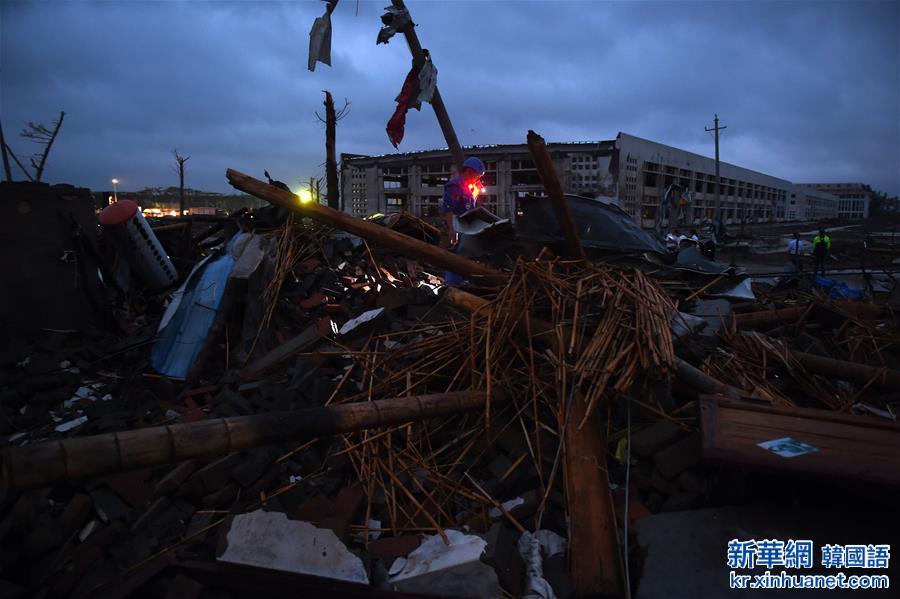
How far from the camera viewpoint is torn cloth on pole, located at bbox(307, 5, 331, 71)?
9.07 metres

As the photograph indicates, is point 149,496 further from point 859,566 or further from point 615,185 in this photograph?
point 615,185

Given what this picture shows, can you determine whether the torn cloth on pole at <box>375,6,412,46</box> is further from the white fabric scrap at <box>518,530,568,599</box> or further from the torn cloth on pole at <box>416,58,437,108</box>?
the white fabric scrap at <box>518,530,568,599</box>

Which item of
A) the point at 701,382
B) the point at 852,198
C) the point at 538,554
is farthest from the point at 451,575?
the point at 852,198

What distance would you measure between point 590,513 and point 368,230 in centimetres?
293

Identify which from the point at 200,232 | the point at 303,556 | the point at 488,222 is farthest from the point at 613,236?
the point at 200,232

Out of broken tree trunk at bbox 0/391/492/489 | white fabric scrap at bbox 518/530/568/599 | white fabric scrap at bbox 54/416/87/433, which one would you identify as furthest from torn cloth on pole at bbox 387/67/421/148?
white fabric scrap at bbox 518/530/568/599

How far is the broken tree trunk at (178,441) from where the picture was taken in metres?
1.45

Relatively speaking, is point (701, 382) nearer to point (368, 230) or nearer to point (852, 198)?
point (368, 230)

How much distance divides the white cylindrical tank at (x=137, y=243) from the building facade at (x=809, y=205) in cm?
7829

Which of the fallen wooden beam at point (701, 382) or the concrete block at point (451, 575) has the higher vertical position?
the fallen wooden beam at point (701, 382)

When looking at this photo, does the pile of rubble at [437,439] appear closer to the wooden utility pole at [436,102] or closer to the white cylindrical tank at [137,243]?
the white cylindrical tank at [137,243]

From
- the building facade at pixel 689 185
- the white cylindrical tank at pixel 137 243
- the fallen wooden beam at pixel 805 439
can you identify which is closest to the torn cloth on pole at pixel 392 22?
the white cylindrical tank at pixel 137 243

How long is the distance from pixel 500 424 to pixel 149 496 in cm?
232

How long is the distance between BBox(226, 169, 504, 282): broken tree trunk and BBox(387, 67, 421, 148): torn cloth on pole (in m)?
5.78
